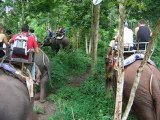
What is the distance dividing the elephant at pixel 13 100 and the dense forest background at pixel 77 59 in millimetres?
1885

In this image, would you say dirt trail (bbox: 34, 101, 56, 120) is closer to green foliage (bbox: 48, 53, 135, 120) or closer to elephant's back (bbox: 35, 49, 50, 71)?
green foliage (bbox: 48, 53, 135, 120)

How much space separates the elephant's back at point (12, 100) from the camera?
18.1 feet

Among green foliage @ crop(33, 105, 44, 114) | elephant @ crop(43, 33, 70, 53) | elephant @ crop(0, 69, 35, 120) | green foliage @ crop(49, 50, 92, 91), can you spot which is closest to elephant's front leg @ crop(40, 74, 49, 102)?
green foliage @ crop(33, 105, 44, 114)

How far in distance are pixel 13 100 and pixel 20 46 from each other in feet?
9.29

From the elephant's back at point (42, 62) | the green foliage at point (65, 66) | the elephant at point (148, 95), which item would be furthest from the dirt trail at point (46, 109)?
the elephant at point (148, 95)

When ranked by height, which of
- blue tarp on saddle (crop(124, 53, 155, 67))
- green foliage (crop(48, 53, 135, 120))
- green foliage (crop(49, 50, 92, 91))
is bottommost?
green foliage (crop(48, 53, 135, 120))

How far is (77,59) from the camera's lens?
16.4 metres

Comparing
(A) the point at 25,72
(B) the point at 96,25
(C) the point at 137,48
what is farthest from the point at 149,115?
(B) the point at 96,25

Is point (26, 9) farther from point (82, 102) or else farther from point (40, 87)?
point (82, 102)

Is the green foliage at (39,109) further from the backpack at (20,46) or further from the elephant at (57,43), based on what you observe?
the elephant at (57,43)

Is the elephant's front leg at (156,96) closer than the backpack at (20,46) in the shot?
Yes

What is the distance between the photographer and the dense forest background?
10.1 metres

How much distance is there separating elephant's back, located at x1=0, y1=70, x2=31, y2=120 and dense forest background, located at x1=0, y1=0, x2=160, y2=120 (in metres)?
1.88

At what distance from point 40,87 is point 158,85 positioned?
5.20 meters
